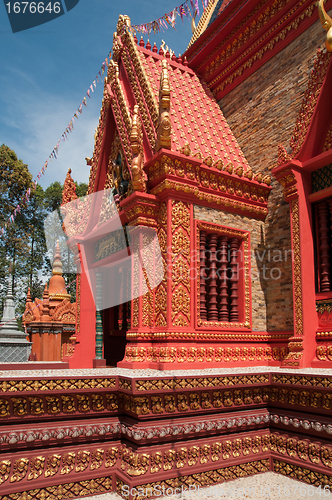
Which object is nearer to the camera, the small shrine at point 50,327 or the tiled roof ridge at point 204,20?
the tiled roof ridge at point 204,20

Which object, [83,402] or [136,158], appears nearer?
[83,402]

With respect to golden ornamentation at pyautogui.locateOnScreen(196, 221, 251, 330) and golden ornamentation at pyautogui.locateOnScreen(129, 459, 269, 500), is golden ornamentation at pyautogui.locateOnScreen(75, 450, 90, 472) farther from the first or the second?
golden ornamentation at pyautogui.locateOnScreen(196, 221, 251, 330)

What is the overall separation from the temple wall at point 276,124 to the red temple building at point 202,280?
3 cm

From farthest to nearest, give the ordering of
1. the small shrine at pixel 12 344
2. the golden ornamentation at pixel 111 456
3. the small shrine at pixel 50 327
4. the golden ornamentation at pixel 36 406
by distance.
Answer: the small shrine at pixel 50 327, the small shrine at pixel 12 344, the golden ornamentation at pixel 111 456, the golden ornamentation at pixel 36 406

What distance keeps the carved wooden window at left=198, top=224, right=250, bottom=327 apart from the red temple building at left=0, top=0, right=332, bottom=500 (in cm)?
3

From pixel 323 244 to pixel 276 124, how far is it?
2.83 meters

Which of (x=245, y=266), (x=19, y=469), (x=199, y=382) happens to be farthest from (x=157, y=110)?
(x=19, y=469)

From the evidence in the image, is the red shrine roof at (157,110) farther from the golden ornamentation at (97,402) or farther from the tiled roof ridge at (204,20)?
the golden ornamentation at (97,402)

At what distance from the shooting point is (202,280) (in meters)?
6.59

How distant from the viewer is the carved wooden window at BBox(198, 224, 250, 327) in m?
6.67

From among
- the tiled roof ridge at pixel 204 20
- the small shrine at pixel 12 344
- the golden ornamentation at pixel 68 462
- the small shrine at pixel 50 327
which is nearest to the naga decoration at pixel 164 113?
the golden ornamentation at pixel 68 462

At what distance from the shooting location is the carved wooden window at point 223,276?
6.67 meters

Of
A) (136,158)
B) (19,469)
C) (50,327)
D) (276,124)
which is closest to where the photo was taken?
(19,469)

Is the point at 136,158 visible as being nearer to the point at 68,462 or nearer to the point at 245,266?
the point at 245,266
